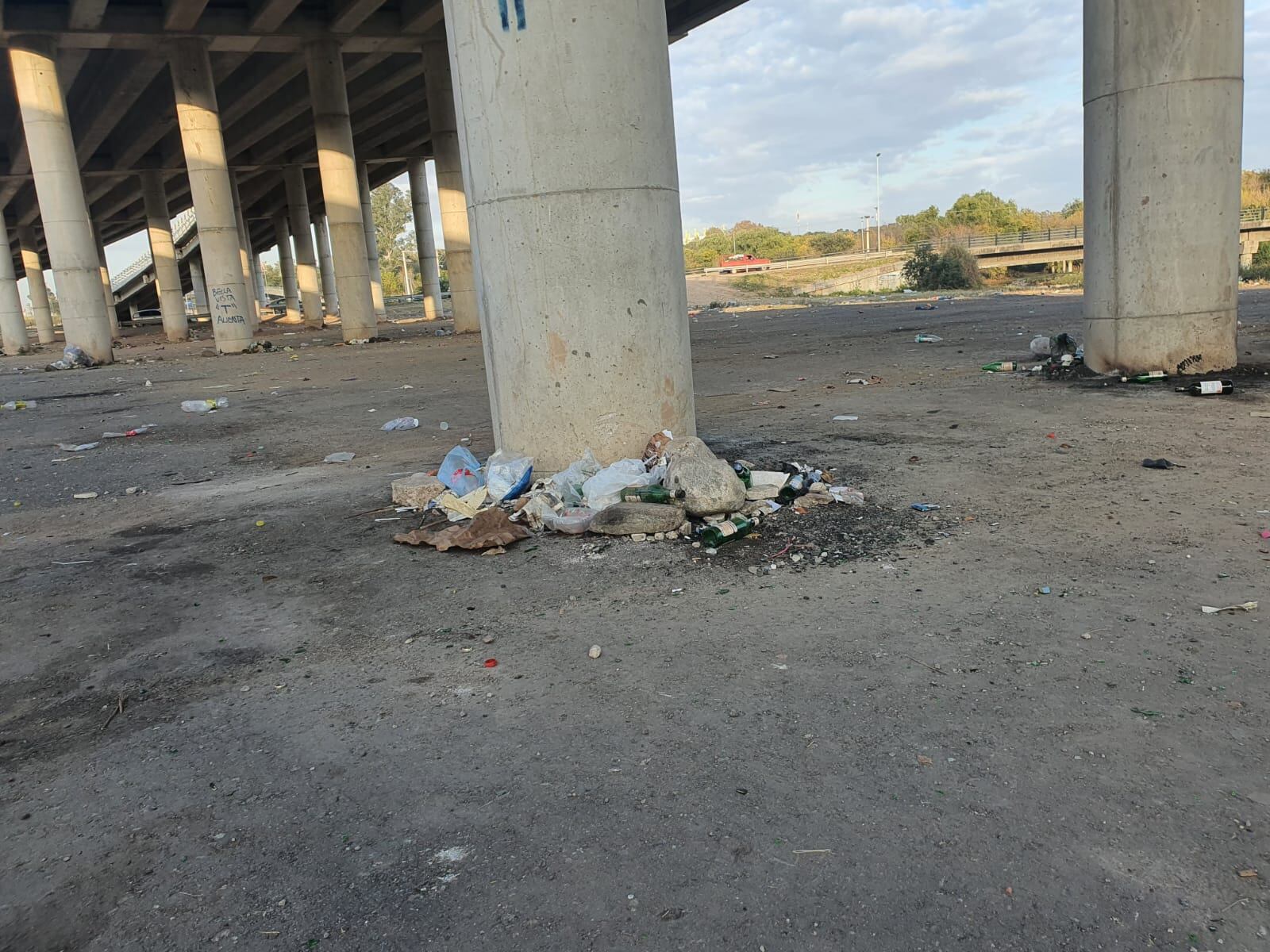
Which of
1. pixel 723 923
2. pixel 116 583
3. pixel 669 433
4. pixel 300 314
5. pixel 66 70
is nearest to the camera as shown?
pixel 723 923

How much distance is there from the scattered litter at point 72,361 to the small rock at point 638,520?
1926cm

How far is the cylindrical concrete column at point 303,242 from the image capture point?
39656 millimetres

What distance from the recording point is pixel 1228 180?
27.0 feet

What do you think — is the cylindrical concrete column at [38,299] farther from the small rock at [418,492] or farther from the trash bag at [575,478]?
the trash bag at [575,478]

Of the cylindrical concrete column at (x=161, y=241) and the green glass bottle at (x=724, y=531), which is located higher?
the cylindrical concrete column at (x=161, y=241)

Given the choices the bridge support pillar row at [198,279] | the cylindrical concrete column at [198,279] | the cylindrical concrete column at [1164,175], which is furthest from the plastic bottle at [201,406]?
the cylindrical concrete column at [198,279]

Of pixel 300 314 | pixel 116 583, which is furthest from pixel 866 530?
pixel 300 314

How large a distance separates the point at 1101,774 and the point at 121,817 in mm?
2687

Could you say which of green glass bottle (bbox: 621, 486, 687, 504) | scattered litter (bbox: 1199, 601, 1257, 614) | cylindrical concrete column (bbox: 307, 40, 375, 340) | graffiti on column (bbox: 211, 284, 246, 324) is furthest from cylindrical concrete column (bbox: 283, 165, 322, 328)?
scattered litter (bbox: 1199, 601, 1257, 614)

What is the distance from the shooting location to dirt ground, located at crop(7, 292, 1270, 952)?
6.49 ft

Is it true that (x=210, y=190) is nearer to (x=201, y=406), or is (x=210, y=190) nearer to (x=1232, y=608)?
(x=201, y=406)

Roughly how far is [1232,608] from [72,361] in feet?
72.6

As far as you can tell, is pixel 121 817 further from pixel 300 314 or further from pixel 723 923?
pixel 300 314

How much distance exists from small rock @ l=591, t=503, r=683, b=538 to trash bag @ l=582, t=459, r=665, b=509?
199 mm
